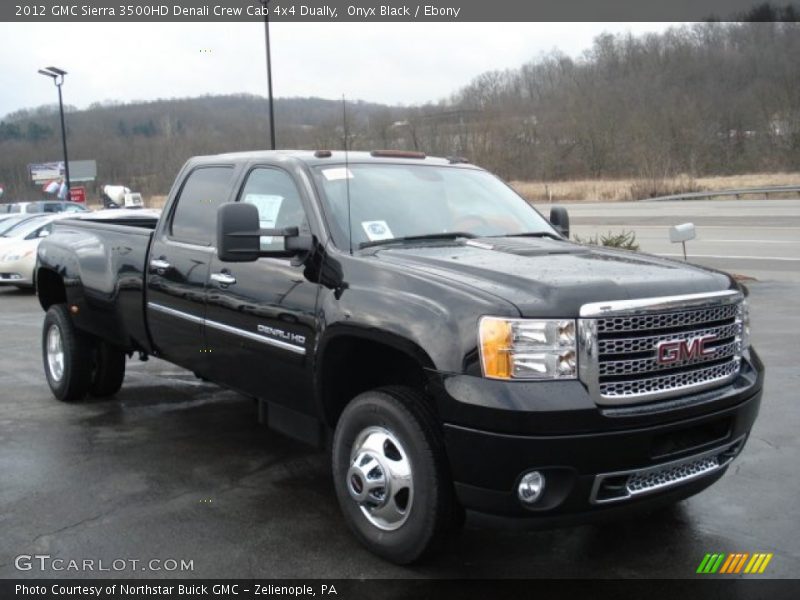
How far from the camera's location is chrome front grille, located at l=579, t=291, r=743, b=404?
10.7ft

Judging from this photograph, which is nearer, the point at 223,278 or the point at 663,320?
the point at 663,320

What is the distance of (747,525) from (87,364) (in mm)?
5060

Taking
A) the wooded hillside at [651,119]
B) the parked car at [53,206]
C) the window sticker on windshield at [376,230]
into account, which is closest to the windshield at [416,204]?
the window sticker on windshield at [376,230]

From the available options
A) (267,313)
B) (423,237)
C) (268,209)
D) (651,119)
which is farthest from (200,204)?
(651,119)

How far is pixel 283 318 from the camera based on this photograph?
14.0ft

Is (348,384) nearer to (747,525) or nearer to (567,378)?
(567,378)

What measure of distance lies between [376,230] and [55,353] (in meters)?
4.02

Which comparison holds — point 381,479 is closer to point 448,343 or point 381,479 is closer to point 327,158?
point 448,343

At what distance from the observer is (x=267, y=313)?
4.39 meters

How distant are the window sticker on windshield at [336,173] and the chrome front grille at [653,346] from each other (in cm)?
181

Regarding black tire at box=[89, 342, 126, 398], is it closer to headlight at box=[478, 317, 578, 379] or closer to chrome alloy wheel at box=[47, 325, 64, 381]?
chrome alloy wheel at box=[47, 325, 64, 381]

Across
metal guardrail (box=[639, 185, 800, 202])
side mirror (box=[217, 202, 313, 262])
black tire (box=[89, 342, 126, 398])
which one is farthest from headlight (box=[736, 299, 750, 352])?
metal guardrail (box=[639, 185, 800, 202])

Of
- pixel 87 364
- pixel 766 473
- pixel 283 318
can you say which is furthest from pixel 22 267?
pixel 766 473

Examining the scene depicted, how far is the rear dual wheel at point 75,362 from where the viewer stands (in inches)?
262
